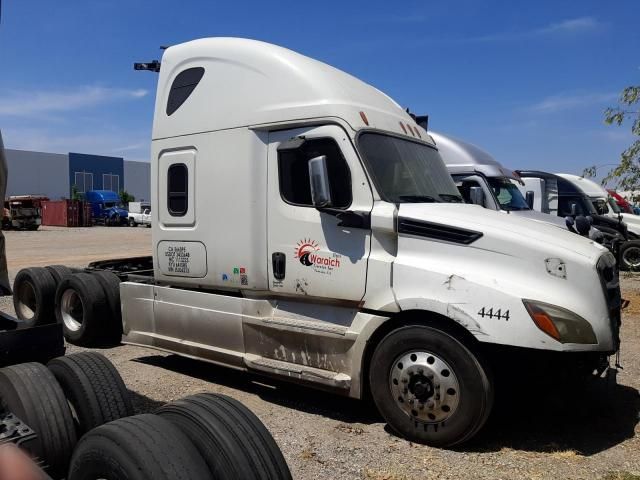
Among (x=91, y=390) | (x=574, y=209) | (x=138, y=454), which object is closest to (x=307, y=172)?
(x=91, y=390)

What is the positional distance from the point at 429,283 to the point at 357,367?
3.06 feet

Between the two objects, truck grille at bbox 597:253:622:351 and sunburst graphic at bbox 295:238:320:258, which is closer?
truck grille at bbox 597:253:622:351

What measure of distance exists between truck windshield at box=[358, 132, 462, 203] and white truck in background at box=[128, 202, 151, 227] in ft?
136

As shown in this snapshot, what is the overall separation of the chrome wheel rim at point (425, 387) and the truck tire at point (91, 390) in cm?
→ 199

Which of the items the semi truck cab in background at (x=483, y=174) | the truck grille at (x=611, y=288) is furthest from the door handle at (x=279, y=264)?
the semi truck cab in background at (x=483, y=174)

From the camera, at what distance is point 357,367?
4715mm

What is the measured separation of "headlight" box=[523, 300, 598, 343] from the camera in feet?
13.1

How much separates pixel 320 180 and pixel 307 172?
0.49 m

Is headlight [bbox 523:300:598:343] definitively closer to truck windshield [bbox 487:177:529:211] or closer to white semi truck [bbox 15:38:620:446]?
white semi truck [bbox 15:38:620:446]

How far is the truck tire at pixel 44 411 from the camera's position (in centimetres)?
329

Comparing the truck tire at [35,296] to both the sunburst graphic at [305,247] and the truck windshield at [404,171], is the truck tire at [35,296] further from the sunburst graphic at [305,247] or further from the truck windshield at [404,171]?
the truck windshield at [404,171]

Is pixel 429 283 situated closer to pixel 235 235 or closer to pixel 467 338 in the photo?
pixel 467 338

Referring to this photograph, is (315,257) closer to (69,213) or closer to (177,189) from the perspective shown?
(177,189)

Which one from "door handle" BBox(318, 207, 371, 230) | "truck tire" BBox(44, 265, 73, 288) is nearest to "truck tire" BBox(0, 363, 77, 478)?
"door handle" BBox(318, 207, 371, 230)
